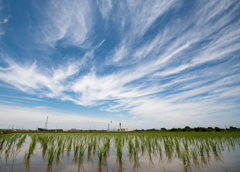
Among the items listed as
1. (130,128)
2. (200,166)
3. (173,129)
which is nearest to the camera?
(200,166)

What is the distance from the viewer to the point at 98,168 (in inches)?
158

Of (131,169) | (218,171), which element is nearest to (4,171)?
(131,169)

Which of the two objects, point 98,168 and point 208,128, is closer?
point 98,168

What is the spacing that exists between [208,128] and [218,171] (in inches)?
1507

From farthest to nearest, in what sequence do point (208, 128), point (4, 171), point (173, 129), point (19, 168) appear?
point (173, 129)
point (208, 128)
point (19, 168)
point (4, 171)

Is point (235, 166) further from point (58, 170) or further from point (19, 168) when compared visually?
point (19, 168)

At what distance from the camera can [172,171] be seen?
3.81m

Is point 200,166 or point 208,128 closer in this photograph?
point 200,166

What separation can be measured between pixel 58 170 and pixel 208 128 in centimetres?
4149

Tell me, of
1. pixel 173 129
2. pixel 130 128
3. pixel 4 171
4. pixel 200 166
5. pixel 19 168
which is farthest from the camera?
pixel 130 128

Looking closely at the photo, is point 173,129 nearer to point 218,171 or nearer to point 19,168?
point 218,171

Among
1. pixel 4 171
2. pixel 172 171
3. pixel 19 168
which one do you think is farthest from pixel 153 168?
pixel 4 171

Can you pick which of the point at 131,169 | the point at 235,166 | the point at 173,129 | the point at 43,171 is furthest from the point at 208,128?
the point at 43,171

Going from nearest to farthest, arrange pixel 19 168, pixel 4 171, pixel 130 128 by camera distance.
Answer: pixel 4 171 < pixel 19 168 < pixel 130 128
